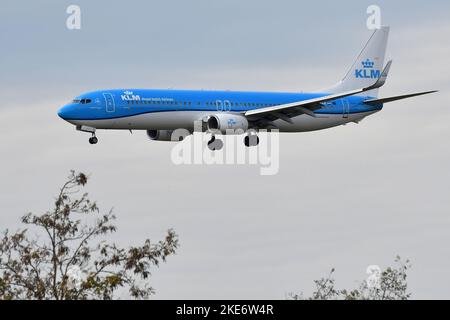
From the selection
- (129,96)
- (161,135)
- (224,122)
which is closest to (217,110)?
(224,122)

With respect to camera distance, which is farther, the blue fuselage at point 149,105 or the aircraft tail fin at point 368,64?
the aircraft tail fin at point 368,64

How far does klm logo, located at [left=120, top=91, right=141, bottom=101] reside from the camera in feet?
337

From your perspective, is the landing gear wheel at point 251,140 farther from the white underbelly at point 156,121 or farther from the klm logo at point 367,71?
the klm logo at point 367,71

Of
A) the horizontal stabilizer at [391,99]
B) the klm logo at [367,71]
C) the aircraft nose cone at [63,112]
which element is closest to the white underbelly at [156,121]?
the aircraft nose cone at [63,112]

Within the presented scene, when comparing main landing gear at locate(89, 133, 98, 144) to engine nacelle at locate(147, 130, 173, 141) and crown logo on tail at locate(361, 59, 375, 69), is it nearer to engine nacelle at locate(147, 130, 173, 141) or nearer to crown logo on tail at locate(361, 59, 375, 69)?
engine nacelle at locate(147, 130, 173, 141)

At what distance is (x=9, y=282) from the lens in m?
56.3

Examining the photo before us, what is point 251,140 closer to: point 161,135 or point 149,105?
point 161,135

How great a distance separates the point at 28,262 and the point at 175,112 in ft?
156

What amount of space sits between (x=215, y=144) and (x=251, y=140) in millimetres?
3568

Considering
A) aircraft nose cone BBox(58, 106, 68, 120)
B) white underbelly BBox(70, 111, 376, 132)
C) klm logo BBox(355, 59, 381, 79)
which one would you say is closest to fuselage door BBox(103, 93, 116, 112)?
white underbelly BBox(70, 111, 376, 132)

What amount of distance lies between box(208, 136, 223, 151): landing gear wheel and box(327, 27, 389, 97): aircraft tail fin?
68.6 ft

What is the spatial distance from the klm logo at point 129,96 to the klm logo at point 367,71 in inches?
1206

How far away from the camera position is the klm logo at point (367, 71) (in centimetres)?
12794
